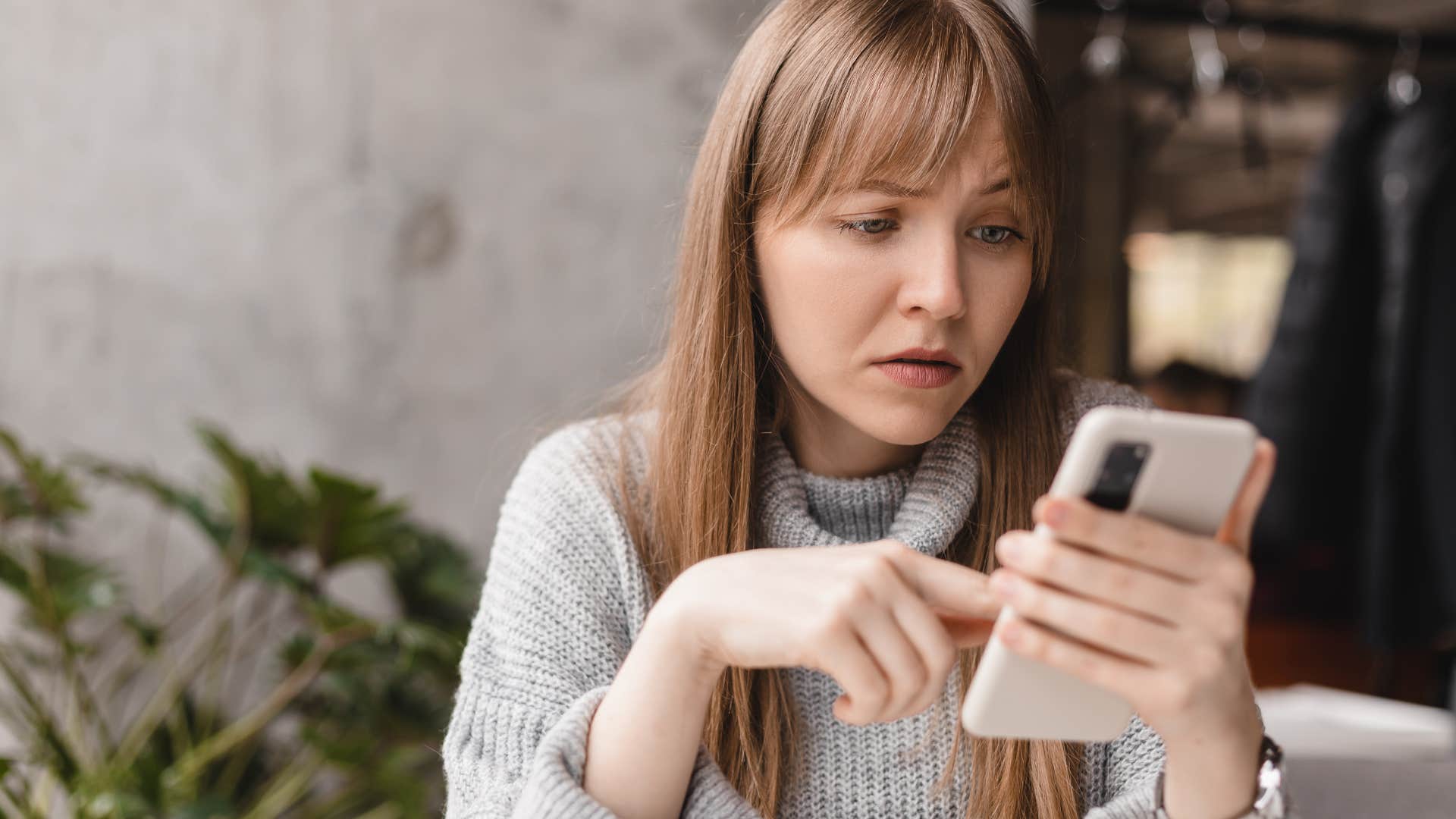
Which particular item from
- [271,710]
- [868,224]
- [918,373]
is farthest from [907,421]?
[271,710]

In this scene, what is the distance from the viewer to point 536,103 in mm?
2459

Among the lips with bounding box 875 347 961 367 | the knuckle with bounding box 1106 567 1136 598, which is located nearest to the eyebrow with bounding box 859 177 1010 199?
the lips with bounding box 875 347 961 367

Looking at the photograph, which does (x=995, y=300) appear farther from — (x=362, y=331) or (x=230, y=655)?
(x=230, y=655)

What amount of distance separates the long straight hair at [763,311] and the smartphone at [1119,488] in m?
0.34

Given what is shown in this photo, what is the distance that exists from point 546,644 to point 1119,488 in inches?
21.1

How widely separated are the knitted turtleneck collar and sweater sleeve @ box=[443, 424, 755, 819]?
0.14 m

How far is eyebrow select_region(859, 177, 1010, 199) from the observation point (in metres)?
0.88

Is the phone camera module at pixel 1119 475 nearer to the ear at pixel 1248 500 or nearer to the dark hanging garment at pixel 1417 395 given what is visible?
the ear at pixel 1248 500

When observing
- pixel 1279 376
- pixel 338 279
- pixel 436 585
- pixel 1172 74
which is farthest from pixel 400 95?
pixel 1172 74

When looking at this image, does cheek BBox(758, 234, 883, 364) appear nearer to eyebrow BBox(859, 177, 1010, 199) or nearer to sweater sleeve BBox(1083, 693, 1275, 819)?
eyebrow BBox(859, 177, 1010, 199)

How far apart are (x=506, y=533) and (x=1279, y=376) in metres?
2.15

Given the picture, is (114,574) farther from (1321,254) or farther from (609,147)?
(1321,254)

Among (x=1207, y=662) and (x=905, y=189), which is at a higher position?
(x=905, y=189)

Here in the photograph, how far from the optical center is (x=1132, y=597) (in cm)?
61
